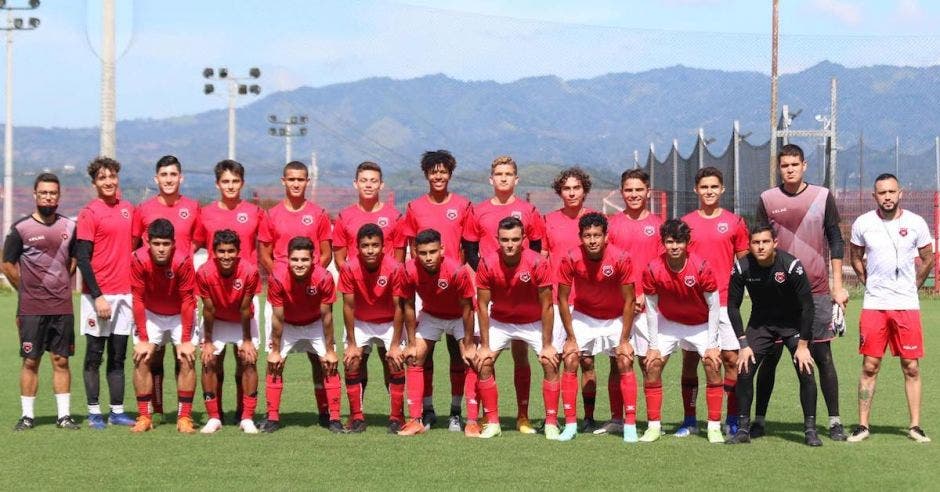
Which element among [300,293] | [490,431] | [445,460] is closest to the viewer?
[445,460]

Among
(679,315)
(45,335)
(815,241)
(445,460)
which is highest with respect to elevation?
(815,241)

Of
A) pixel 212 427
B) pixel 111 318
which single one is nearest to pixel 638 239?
pixel 212 427

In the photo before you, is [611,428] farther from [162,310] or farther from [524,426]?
[162,310]

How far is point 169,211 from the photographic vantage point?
9.05 meters

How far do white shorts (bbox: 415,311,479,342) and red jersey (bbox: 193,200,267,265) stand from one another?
130cm

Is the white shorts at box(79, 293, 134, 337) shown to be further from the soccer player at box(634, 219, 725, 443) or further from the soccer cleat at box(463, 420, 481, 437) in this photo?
the soccer player at box(634, 219, 725, 443)

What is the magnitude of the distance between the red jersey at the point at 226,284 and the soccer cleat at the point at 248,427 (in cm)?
78

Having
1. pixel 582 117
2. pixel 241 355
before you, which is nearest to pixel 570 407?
pixel 241 355

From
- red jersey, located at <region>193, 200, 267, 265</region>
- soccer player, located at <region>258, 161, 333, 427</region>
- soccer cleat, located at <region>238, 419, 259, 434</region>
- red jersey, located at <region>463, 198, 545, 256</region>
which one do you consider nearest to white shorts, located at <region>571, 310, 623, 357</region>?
red jersey, located at <region>463, 198, 545, 256</region>

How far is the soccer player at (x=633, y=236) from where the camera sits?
8.77 m

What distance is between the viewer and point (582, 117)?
199m

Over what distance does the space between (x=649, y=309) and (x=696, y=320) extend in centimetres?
32

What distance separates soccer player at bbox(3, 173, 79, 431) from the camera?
8.88m

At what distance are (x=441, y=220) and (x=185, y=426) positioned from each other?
2306 millimetres
